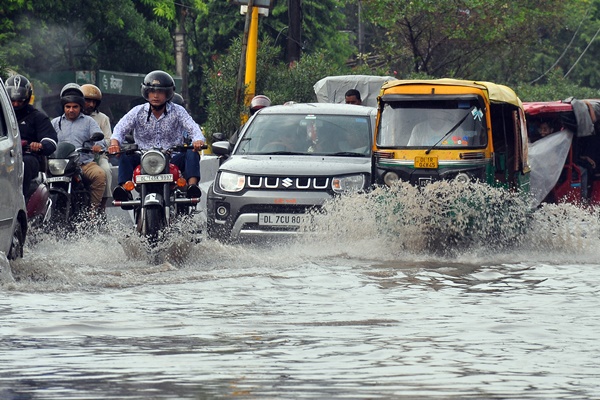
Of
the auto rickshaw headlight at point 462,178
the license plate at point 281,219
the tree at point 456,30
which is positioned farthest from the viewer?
the tree at point 456,30

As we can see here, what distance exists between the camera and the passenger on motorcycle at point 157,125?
12883mm

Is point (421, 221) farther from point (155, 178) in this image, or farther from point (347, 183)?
point (155, 178)

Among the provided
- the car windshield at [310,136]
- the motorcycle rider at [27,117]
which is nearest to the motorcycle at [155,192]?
the motorcycle rider at [27,117]

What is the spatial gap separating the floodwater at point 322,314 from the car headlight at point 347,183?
0.31m

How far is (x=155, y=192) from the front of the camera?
1212 centimetres

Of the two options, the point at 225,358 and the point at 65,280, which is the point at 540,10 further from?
the point at 225,358

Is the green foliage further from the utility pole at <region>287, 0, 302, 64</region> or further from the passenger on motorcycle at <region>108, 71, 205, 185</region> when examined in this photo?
the passenger on motorcycle at <region>108, 71, 205, 185</region>

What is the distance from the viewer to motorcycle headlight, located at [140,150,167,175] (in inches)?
475

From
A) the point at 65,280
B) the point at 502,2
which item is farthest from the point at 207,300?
A: the point at 502,2

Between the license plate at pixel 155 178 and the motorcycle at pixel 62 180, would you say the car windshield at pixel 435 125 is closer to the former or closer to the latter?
the motorcycle at pixel 62 180

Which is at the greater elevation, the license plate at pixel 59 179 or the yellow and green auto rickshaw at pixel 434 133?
the yellow and green auto rickshaw at pixel 434 133

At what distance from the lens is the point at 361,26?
5969 cm

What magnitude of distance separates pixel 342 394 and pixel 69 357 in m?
1.58

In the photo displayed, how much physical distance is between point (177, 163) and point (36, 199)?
1250mm
